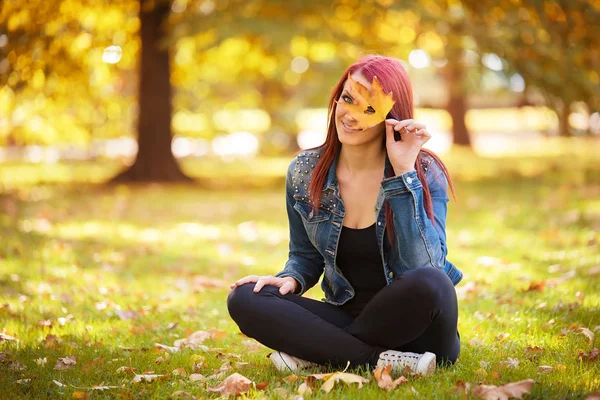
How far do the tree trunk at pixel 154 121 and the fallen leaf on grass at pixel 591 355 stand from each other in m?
11.7

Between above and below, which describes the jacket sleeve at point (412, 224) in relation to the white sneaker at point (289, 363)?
above

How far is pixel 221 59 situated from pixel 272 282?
51.3ft

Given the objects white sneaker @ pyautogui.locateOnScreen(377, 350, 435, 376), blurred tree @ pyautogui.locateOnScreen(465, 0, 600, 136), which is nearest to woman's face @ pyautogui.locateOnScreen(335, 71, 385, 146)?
white sneaker @ pyautogui.locateOnScreen(377, 350, 435, 376)

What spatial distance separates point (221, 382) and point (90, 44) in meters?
13.2

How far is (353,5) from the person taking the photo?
13.5m

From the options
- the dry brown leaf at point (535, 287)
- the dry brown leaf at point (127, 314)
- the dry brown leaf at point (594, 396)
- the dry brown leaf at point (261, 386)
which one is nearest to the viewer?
the dry brown leaf at point (594, 396)

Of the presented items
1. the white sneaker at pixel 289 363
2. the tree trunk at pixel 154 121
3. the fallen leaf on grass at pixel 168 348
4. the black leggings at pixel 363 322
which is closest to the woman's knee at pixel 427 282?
the black leggings at pixel 363 322

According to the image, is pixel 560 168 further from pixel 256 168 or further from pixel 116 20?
pixel 116 20

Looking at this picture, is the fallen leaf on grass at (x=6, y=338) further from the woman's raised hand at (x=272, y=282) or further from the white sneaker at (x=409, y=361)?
the white sneaker at (x=409, y=361)

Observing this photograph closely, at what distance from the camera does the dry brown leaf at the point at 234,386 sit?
11.0 ft

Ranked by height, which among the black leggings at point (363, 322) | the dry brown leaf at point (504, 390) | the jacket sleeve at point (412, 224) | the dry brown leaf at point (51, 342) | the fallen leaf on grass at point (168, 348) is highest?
the jacket sleeve at point (412, 224)

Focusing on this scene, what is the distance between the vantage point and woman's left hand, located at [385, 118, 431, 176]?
11.5 ft

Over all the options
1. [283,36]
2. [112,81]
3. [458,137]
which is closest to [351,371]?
[283,36]

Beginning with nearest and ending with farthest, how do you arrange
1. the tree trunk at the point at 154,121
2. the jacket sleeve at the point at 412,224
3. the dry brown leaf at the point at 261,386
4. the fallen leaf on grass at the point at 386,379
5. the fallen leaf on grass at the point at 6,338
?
the fallen leaf on grass at the point at 386,379
the dry brown leaf at the point at 261,386
the jacket sleeve at the point at 412,224
the fallen leaf on grass at the point at 6,338
the tree trunk at the point at 154,121
